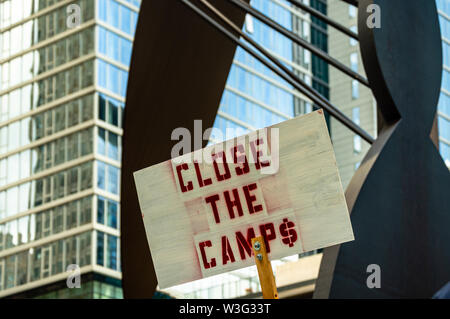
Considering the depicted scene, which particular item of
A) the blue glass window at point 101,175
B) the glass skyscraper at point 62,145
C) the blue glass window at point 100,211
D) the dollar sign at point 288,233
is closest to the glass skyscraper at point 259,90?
the blue glass window at point 100,211

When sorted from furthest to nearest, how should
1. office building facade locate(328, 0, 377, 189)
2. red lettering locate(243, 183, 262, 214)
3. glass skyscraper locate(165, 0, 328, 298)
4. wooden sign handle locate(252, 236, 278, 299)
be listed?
office building facade locate(328, 0, 377, 189) → glass skyscraper locate(165, 0, 328, 298) → red lettering locate(243, 183, 262, 214) → wooden sign handle locate(252, 236, 278, 299)

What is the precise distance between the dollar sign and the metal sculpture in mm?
4472

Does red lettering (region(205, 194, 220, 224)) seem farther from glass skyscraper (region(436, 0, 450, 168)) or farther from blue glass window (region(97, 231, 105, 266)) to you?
glass skyscraper (region(436, 0, 450, 168))

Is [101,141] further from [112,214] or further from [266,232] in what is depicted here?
[266,232]

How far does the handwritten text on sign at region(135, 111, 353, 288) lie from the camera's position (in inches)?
198

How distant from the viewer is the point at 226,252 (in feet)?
16.9

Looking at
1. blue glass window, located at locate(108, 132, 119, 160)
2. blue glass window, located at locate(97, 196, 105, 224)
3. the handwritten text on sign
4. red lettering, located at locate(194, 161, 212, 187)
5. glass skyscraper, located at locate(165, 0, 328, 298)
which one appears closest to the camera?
the handwritten text on sign

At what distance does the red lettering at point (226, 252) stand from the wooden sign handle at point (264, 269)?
17 cm

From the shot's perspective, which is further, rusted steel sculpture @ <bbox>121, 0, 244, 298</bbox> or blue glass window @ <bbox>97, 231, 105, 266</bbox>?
blue glass window @ <bbox>97, 231, 105, 266</bbox>

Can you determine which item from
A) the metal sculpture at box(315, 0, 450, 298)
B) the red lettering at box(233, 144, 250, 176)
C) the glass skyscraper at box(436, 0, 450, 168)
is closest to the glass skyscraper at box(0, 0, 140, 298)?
the glass skyscraper at box(436, 0, 450, 168)

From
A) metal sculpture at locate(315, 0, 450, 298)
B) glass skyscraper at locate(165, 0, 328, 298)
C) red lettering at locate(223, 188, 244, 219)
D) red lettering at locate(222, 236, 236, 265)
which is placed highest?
glass skyscraper at locate(165, 0, 328, 298)

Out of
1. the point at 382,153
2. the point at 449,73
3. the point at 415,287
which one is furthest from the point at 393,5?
the point at 449,73

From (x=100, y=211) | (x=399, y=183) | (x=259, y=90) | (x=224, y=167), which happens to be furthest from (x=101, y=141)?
(x=224, y=167)

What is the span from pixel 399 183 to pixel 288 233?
18.2 feet
